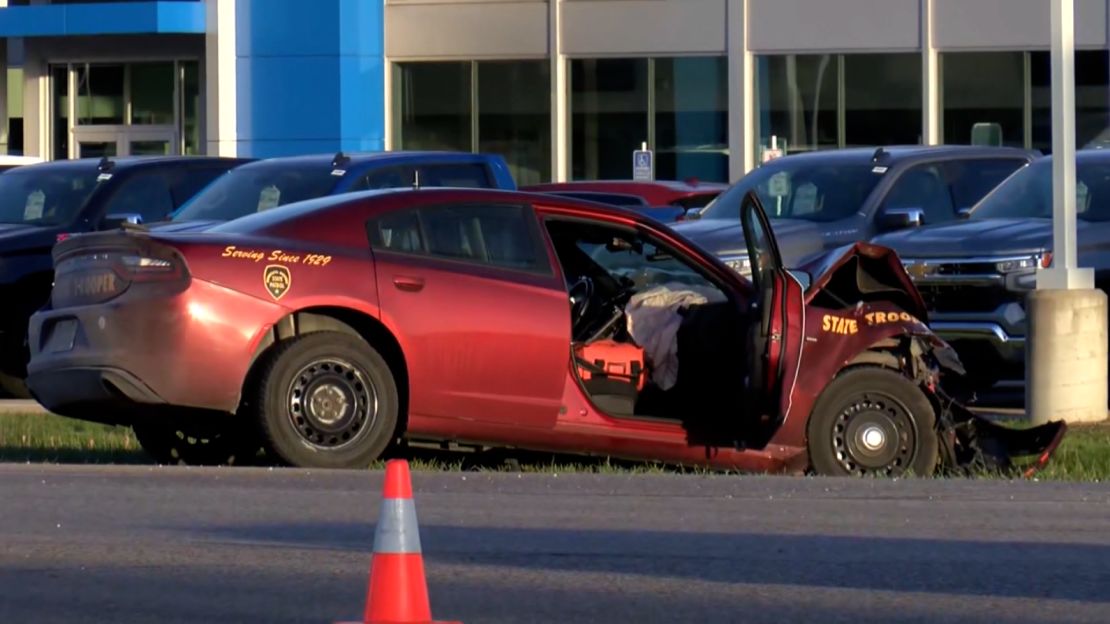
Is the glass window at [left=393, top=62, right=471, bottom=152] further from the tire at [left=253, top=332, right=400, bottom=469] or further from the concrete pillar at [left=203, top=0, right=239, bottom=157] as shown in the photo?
the tire at [left=253, top=332, right=400, bottom=469]

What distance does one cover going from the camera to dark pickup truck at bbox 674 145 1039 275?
51.3ft

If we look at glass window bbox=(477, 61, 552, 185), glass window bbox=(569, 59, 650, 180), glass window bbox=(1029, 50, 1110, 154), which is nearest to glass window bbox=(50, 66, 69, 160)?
glass window bbox=(477, 61, 552, 185)

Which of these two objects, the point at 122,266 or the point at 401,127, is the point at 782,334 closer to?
the point at 122,266

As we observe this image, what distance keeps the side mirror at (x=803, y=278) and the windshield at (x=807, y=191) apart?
17.6 ft

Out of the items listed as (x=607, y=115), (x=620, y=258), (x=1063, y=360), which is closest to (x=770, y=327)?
(x=620, y=258)

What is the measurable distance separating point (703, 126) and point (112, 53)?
36.8 feet

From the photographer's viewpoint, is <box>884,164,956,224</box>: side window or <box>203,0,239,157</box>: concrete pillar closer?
<box>884,164,956,224</box>: side window

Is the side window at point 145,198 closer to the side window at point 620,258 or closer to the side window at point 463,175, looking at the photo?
the side window at point 463,175

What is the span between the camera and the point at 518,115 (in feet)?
112

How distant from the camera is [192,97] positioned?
36.1 m

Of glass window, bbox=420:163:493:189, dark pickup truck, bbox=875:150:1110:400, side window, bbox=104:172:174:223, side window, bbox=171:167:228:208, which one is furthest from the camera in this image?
side window, bbox=171:167:228:208

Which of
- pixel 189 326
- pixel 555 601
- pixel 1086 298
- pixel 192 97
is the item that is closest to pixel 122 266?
pixel 189 326

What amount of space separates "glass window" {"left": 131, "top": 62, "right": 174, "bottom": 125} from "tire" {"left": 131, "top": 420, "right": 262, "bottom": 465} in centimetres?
2602

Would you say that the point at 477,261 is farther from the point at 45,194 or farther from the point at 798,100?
the point at 798,100
